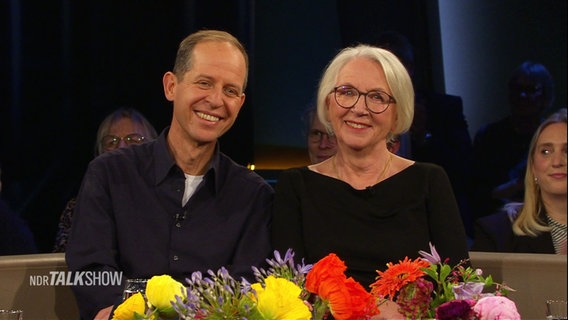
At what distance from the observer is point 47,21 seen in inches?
138

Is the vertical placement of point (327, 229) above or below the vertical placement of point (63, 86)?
below

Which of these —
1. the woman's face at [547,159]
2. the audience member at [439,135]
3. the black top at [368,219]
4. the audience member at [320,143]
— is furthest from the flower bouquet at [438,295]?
the audience member at [439,135]

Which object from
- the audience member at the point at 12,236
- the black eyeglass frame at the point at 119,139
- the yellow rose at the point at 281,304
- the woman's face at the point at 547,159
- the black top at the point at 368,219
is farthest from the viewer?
the black eyeglass frame at the point at 119,139

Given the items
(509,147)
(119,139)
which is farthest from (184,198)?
(509,147)

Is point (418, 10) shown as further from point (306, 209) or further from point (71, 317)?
point (71, 317)

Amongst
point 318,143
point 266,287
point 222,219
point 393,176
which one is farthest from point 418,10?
point 266,287

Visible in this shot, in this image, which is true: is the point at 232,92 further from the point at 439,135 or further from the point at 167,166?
the point at 439,135

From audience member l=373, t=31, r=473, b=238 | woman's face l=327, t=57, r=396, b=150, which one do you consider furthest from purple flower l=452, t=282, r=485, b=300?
audience member l=373, t=31, r=473, b=238

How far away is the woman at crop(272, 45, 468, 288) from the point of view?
1.86 m

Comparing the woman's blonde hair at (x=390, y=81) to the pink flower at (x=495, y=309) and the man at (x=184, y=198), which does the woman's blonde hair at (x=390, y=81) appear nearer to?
the man at (x=184, y=198)

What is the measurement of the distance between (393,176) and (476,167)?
5.19ft

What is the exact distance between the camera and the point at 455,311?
3.42 feet

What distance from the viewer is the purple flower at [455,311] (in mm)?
1043

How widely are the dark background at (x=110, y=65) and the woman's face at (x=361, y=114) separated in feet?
5.13
